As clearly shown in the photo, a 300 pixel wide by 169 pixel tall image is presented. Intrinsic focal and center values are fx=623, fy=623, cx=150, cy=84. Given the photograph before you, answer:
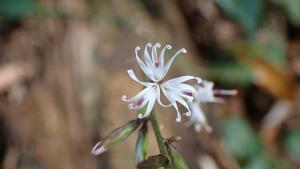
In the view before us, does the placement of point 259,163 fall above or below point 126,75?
below

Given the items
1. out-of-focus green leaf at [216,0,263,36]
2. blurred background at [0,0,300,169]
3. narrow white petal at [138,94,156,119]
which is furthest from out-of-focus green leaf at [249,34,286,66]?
narrow white petal at [138,94,156,119]

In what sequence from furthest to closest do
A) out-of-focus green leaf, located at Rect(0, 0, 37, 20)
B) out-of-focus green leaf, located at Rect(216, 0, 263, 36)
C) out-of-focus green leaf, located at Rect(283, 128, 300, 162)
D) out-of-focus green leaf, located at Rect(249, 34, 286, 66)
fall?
out-of-focus green leaf, located at Rect(249, 34, 286, 66) < out-of-focus green leaf, located at Rect(283, 128, 300, 162) < out-of-focus green leaf, located at Rect(0, 0, 37, 20) < out-of-focus green leaf, located at Rect(216, 0, 263, 36)

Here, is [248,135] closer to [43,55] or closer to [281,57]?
[281,57]

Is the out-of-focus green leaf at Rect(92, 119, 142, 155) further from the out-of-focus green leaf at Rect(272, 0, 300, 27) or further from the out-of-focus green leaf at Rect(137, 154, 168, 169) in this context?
the out-of-focus green leaf at Rect(272, 0, 300, 27)

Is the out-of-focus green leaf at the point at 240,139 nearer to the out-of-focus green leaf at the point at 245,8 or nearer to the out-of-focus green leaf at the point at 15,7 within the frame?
the out-of-focus green leaf at the point at 245,8

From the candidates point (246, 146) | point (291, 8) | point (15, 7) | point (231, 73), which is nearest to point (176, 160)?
point (15, 7)

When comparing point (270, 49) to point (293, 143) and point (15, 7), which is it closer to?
point (293, 143)
